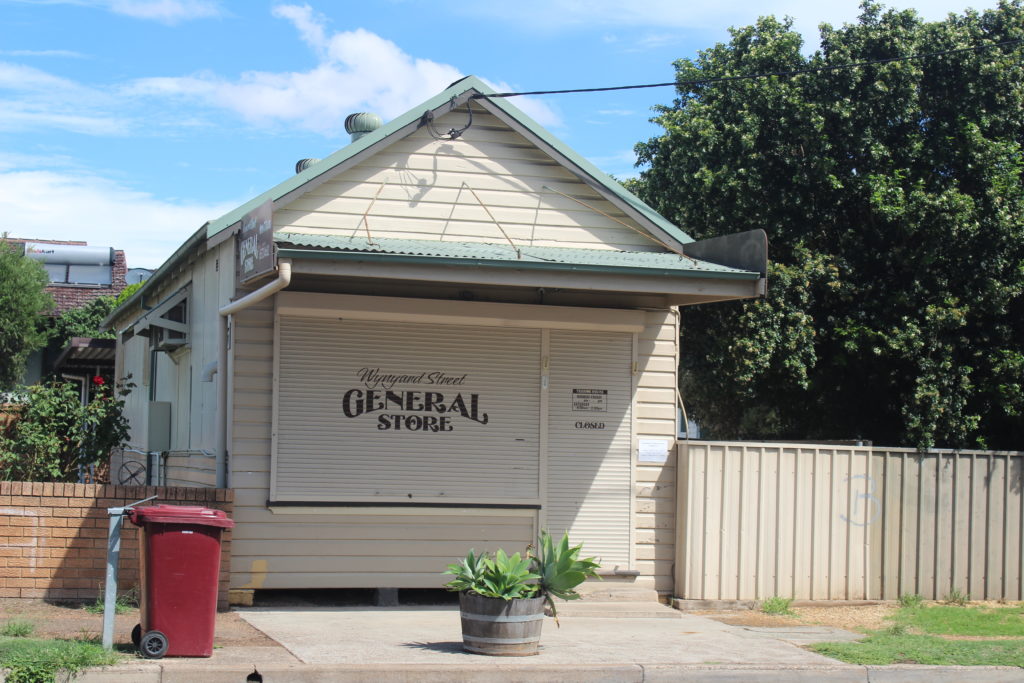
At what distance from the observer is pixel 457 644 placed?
875 cm

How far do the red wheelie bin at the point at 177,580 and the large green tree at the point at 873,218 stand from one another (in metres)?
12.0

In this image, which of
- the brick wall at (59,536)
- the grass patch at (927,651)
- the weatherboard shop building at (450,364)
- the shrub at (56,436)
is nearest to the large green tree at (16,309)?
the shrub at (56,436)

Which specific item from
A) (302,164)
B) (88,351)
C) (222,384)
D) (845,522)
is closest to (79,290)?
(88,351)

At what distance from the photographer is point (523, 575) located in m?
8.23

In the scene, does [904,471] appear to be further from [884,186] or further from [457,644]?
[884,186]

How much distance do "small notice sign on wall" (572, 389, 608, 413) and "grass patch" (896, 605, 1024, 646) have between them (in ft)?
11.9

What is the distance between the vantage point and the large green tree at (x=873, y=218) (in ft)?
55.9

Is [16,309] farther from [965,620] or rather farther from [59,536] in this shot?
[965,620]

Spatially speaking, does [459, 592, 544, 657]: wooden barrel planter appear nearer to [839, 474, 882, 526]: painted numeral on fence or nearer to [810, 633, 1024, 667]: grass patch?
[810, 633, 1024, 667]: grass patch

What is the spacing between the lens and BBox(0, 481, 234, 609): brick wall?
32.0 feet

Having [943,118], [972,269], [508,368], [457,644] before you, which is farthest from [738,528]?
[943,118]

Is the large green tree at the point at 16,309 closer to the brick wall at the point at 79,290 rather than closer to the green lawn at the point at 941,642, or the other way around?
the brick wall at the point at 79,290

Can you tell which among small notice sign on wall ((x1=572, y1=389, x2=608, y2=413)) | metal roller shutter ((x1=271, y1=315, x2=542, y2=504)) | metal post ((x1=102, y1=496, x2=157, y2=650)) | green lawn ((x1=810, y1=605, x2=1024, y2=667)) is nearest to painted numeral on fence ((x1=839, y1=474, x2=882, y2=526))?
green lawn ((x1=810, y1=605, x2=1024, y2=667))

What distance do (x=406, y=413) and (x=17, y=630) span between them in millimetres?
4128
